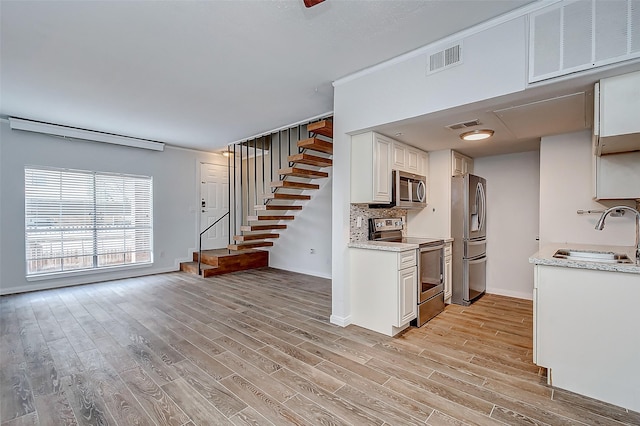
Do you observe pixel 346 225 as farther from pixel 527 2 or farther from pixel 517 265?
pixel 517 265

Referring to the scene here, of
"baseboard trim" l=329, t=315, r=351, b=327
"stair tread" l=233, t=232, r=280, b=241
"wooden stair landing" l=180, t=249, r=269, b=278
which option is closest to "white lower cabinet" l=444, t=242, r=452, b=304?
"baseboard trim" l=329, t=315, r=351, b=327

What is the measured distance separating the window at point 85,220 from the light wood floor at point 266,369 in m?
1.23

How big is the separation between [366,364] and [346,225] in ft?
4.70

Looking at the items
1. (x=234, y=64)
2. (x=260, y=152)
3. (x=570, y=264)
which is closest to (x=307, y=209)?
(x=260, y=152)

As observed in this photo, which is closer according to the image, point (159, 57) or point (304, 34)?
point (304, 34)

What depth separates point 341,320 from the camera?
3.32 meters

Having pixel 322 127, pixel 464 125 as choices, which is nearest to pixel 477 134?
pixel 464 125

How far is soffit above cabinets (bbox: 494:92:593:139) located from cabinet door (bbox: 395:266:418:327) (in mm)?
1762

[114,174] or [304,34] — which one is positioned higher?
[304,34]

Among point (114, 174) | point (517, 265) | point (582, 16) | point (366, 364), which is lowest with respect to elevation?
point (366, 364)

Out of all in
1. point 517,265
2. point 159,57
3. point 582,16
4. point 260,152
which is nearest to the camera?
point 582,16

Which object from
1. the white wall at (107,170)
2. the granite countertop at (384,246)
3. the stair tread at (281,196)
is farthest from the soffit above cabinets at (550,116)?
the white wall at (107,170)

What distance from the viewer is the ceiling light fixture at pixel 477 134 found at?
10.8 feet

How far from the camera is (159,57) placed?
2.83 m
